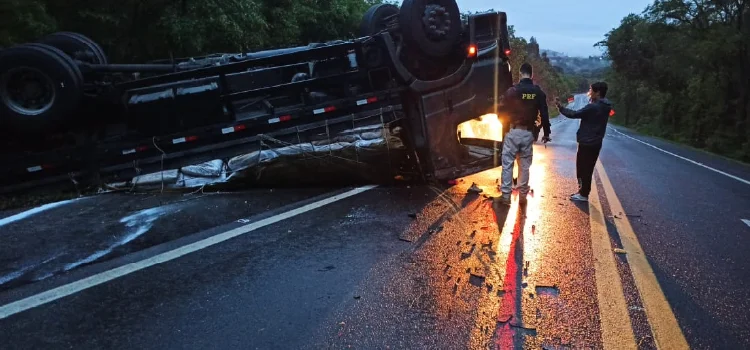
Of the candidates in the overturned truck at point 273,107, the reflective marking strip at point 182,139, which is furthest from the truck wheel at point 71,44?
the reflective marking strip at point 182,139

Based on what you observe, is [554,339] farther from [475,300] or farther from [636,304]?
[636,304]

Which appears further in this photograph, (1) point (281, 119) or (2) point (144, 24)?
(2) point (144, 24)

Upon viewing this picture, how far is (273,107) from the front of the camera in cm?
660

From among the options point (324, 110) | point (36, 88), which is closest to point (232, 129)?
point (324, 110)

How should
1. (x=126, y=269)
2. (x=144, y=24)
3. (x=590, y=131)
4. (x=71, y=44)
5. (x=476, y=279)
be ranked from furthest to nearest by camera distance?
(x=144, y=24)
(x=71, y=44)
(x=590, y=131)
(x=126, y=269)
(x=476, y=279)

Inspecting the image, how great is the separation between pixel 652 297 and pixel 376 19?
6.00 m

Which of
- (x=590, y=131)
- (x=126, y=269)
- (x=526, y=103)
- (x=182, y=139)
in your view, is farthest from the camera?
(x=590, y=131)

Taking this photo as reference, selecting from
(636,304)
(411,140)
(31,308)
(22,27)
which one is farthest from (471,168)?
(22,27)

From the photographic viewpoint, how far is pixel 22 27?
28.1 ft

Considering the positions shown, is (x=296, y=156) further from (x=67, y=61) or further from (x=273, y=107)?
(x=67, y=61)

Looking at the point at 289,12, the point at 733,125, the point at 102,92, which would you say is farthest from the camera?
the point at 733,125

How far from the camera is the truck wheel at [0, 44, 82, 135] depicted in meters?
5.72

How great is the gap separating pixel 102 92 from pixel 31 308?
374cm

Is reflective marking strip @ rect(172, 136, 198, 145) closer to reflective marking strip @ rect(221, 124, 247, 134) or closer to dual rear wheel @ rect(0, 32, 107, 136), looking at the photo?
reflective marking strip @ rect(221, 124, 247, 134)
